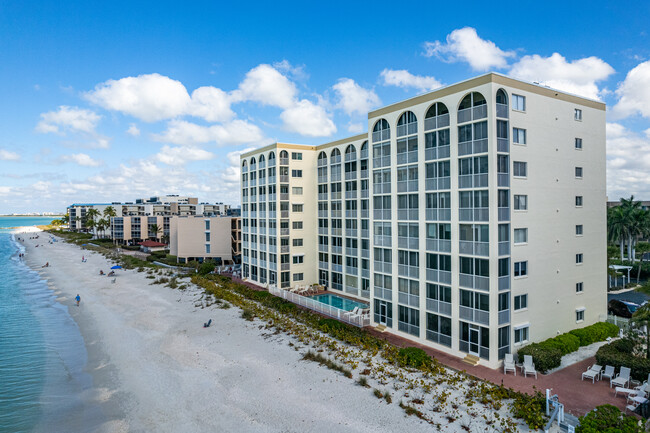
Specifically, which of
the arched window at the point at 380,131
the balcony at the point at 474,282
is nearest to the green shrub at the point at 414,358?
the balcony at the point at 474,282

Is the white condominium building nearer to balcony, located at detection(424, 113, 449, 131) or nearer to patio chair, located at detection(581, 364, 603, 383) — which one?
balcony, located at detection(424, 113, 449, 131)

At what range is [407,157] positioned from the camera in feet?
94.7

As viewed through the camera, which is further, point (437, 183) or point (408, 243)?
point (408, 243)

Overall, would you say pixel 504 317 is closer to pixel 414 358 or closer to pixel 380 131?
pixel 414 358

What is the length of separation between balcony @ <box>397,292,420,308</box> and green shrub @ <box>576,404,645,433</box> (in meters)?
12.9

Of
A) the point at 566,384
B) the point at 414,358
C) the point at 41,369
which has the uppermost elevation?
the point at 414,358

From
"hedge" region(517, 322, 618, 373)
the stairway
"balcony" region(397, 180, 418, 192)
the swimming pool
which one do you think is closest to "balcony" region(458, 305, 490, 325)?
the stairway

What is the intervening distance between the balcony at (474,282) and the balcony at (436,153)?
8545 millimetres

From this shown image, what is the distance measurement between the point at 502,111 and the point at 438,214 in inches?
314

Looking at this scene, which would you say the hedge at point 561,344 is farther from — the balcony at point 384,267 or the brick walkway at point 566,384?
the balcony at point 384,267

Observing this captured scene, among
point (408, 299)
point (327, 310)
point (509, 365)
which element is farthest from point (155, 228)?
point (509, 365)

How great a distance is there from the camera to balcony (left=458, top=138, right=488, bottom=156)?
23641 millimetres

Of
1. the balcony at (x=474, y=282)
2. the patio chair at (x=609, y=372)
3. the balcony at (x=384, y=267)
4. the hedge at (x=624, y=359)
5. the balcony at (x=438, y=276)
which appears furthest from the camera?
the balcony at (x=384, y=267)

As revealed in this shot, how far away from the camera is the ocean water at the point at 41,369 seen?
872 inches
